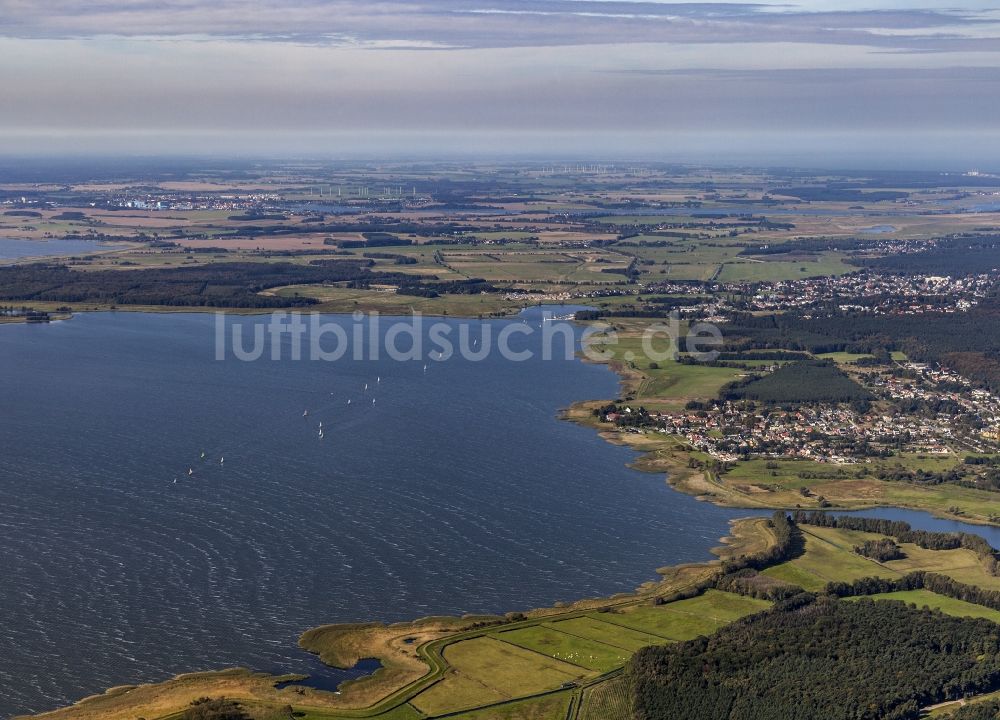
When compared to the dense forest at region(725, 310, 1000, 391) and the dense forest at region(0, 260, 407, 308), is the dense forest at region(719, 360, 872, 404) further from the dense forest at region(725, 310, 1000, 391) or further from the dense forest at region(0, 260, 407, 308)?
the dense forest at region(0, 260, 407, 308)

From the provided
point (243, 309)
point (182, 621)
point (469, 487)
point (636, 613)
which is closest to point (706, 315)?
point (243, 309)

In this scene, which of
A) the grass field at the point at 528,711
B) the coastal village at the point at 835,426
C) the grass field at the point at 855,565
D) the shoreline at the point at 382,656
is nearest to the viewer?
the grass field at the point at 528,711

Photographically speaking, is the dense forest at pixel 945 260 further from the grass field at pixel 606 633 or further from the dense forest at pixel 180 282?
the grass field at pixel 606 633

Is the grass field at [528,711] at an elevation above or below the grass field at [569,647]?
below

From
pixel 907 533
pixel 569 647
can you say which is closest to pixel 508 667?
pixel 569 647

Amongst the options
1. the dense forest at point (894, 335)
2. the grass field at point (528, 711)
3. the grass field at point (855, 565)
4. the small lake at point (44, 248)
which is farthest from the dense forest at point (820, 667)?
the small lake at point (44, 248)

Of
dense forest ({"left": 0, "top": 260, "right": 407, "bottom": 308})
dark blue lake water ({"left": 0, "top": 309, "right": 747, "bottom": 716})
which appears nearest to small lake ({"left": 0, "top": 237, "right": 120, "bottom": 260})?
dense forest ({"left": 0, "top": 260, "right": 407, "bottom": 308})

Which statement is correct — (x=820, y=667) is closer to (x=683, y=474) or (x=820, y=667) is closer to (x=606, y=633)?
(x=606, y=633)

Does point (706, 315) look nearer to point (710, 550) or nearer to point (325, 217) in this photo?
point (710, 550)
